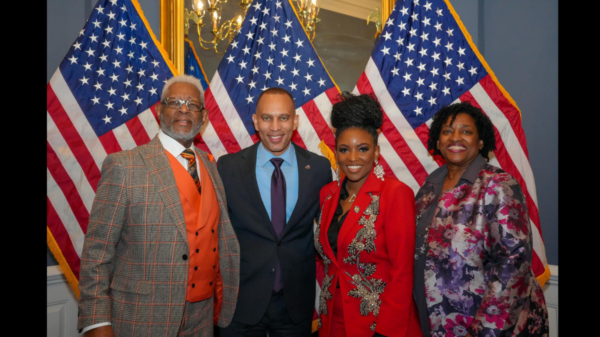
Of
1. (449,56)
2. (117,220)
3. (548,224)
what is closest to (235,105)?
(117,220)

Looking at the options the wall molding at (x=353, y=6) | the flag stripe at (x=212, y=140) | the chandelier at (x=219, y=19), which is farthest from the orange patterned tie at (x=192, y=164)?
the wall molding at (x=353, y=6)

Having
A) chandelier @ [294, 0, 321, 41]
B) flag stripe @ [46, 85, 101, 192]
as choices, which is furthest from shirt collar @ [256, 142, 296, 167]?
chandelier @ [294, 0, 321, 41]

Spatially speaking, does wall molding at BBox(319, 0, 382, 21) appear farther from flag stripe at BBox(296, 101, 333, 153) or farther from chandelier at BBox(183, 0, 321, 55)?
flag stripe at BBox(296, 101, 333, 153)

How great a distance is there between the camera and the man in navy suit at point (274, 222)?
7.87 ft

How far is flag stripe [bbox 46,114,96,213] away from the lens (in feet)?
9.97

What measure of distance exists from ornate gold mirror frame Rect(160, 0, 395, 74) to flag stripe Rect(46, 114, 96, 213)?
3.91 feet

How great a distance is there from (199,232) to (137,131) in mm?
1504

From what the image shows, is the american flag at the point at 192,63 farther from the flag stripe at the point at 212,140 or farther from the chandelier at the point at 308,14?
the chandelier at the point at 308,14

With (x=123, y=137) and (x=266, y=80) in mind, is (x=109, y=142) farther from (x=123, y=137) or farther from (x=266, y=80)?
(x=266, y=80)

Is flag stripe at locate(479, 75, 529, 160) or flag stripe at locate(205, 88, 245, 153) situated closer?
flag stripe at locate(479, 75, 529, 160)

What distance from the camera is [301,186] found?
→ 8.43 ft

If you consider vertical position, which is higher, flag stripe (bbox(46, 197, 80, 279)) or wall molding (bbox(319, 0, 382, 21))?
wall molding (bbox(319, 0, 382, 21))

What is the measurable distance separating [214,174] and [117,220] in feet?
2.12

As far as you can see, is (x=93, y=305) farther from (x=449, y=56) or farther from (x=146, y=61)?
(x=449, y=56)
